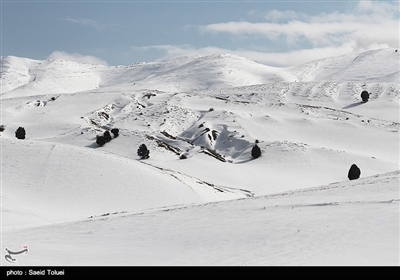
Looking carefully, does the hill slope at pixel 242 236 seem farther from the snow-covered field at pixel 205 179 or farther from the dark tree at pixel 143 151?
the dark tree at pixel 143 151

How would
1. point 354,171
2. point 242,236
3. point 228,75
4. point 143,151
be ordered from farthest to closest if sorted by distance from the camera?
point 228,75
point 143,151
point 354,171
point 242,236

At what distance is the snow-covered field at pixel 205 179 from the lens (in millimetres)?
13844

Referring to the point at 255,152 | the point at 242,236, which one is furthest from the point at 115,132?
the point at 242,236

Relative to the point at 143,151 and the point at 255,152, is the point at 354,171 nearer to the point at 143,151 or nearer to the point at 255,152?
the point at 255,152

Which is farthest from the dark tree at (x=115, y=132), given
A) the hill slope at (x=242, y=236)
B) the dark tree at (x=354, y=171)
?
the hill slope at (x=242, y=236)

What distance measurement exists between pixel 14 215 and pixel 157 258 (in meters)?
16.4

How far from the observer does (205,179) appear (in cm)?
4019

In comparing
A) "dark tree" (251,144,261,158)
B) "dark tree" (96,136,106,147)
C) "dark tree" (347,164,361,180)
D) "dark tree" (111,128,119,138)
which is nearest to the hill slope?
"dark tree" (347,164,361,180)

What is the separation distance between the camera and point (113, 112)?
65.5 meters

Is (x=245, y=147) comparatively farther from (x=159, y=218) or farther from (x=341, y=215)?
(x=341, y=215)

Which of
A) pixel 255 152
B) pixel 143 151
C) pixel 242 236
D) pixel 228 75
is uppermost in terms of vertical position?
pixel 242 236

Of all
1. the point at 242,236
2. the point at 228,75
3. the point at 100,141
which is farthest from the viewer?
the point at 228,75

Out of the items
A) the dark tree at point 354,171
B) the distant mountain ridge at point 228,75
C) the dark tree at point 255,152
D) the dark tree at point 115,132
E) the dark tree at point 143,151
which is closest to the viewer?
the dark tree at point 354,171

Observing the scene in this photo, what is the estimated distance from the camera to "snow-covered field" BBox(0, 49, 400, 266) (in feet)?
45.4
